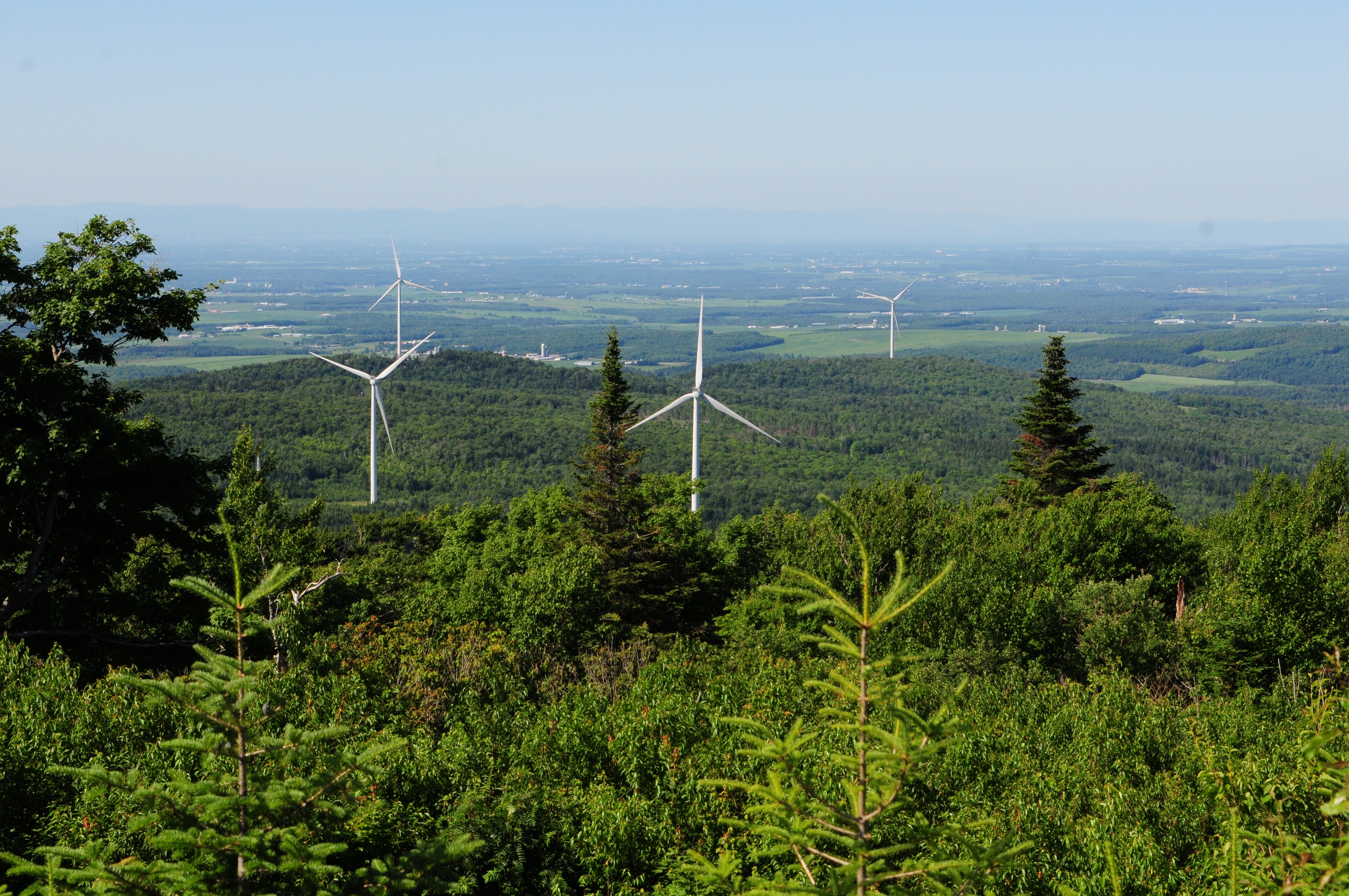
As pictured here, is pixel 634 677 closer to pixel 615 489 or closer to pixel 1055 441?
pixel 615 489

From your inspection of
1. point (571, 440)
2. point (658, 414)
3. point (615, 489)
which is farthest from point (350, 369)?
point (571, 440)

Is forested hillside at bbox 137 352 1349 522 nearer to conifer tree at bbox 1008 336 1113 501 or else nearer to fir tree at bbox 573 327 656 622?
conifer tree at bbox 1008 336 1113 501

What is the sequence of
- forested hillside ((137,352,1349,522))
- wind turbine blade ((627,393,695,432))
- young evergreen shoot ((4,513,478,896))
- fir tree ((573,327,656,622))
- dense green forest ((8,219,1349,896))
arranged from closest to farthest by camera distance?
young evergreen shoot ((4,513,478,896)) → dense green forest ((8,219,1349,896)) → fir tree ((573,327,656,622)) → wind turbine blade ((627,393,695,432)) → forested hillside ((137,352,1349,522))

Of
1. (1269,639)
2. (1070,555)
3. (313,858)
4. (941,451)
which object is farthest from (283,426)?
(313,858)

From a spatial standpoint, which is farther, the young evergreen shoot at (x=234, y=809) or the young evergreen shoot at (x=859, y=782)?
the young evergreen shoot at (x=234, y=809)

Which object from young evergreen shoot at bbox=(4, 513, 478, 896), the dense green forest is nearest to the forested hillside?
the dense green forest

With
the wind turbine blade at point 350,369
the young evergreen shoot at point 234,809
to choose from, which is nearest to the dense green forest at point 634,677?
the young evergreen shoot at point 234,809

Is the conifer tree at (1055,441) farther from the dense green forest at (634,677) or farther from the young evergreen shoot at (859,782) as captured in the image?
the young evergreen shoot at (859,782)

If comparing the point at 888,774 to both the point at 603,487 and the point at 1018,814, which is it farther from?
the point at 603,487
